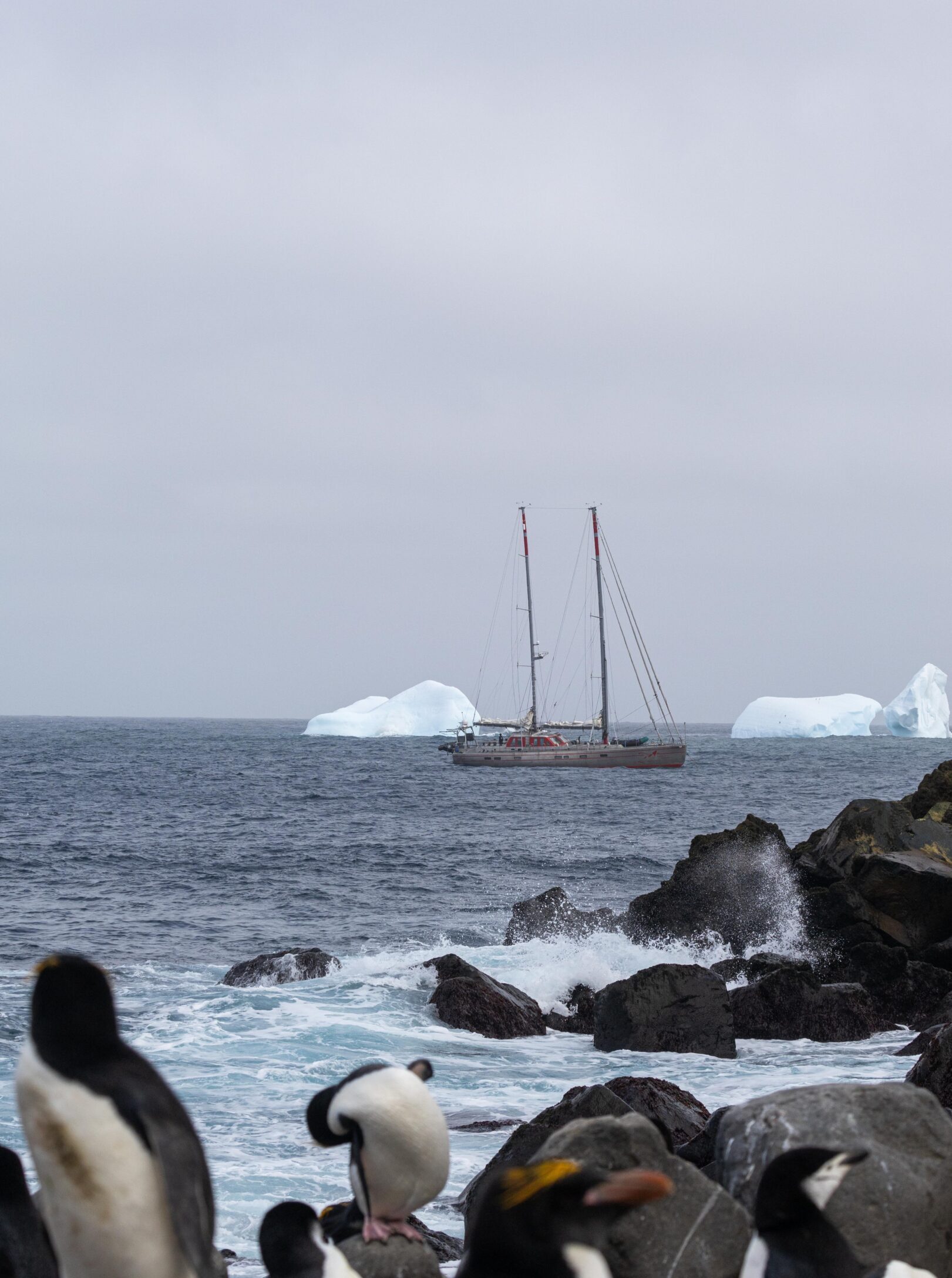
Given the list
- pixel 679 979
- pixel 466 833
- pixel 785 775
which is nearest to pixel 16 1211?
pixel 679 979

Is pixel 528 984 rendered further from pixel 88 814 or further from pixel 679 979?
pixel 88 814

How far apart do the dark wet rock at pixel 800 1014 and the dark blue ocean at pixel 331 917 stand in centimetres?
31

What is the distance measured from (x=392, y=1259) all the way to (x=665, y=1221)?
3.76ft

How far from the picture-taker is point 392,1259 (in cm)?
508

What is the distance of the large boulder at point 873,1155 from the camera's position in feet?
17.2

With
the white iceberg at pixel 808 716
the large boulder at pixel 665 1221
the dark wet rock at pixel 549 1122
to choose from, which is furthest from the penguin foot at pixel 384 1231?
the white iceberg at pixel 808 716

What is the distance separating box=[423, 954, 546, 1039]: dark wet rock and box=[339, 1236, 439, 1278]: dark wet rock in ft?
37.6

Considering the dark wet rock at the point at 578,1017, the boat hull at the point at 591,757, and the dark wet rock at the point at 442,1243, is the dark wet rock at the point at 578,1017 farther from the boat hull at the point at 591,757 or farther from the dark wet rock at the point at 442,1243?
the boat hull at the point at 591,757

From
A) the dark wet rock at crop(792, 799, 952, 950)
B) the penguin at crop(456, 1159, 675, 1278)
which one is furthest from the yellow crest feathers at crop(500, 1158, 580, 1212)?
the dark wet rock at crop(792, 799, 952, 950)

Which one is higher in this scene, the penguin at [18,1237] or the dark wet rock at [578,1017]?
the penguin at [18,1237]

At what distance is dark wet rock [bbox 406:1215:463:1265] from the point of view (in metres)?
7.61

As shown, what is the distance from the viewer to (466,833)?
151 feet

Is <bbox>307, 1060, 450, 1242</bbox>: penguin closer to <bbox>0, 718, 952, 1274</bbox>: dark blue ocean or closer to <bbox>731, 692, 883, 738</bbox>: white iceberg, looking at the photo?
<bbox>0, 718, 952, 1274</bbox>: dark blue ocean

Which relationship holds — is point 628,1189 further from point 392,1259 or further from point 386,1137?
→ point 392,1259
